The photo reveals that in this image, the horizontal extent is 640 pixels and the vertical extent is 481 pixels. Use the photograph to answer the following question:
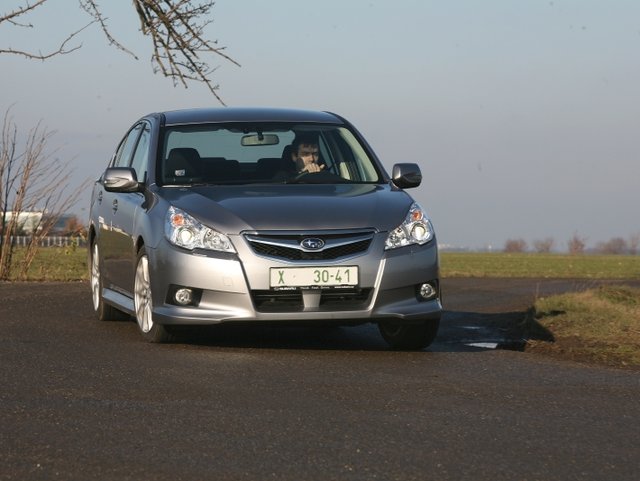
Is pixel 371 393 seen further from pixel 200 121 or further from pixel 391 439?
pixel 200 121

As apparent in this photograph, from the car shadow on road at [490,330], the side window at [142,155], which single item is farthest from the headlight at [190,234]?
the car shadow on road at [490,330]

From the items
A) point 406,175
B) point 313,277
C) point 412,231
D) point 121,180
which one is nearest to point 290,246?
point 313,277

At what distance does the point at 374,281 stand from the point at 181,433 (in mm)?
3381

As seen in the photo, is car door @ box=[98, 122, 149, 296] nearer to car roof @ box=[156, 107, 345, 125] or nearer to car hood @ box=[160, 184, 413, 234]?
car roof @ box=[156, 107, 345, 125]

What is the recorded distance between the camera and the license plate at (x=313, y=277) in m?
9.23

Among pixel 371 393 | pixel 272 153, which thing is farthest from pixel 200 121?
pixel 371 393

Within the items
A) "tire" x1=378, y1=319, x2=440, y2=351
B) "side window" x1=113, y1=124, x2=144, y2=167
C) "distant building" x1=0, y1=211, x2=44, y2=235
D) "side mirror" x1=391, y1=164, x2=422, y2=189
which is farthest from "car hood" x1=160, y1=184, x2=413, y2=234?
"distant building" x1=0, y1=211, x2=44, y2=235

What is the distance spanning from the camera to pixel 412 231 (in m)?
9.68

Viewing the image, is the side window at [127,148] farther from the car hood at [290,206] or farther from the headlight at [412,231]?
the headlight at [412,231]

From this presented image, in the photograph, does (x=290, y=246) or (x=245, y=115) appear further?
(x=245, y=115)

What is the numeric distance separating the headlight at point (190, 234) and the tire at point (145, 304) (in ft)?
1.44

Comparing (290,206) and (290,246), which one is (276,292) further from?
(290,206)

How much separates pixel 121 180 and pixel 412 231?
2256 mm

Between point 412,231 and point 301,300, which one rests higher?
point 412,231
